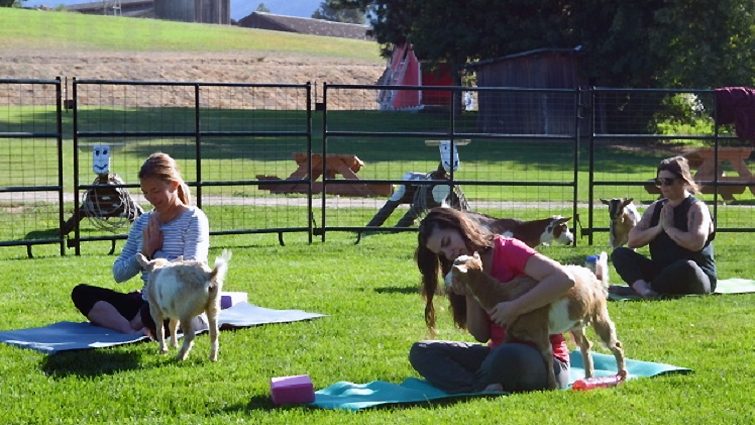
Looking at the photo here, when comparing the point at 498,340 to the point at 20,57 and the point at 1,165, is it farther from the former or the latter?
the point at 20,57

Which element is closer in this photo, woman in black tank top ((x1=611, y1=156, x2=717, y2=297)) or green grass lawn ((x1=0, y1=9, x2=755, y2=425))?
green grass lawn ((x1=0, y1=9, x2=755, y2=425))

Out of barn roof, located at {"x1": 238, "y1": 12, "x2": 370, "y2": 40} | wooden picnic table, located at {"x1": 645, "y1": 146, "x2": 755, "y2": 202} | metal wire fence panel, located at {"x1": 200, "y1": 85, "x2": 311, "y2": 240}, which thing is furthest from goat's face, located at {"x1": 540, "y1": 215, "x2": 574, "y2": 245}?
barn roof, located at {"x1": 238, "y1": 12, "x2": 370, "y2": 40}

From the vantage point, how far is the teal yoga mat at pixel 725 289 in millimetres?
10305

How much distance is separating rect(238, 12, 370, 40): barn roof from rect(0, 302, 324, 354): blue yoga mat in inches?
3645

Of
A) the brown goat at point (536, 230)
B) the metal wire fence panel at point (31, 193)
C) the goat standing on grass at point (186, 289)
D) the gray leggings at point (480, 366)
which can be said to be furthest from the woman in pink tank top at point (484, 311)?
the metal wire fence panel at point (31, 193)

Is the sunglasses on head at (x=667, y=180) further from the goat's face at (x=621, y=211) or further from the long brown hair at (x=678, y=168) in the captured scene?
the goat's face at (x=621, y=211)

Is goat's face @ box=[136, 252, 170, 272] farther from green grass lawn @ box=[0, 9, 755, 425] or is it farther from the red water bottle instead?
the red water bottle

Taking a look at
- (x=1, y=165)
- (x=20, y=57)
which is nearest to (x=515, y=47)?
(x=1, y=165)

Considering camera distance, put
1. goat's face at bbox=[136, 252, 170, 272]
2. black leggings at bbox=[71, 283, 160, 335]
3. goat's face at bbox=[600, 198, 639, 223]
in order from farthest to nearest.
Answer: goat's face at bbox=[600, 198, 639, 223] → black leggings at bbox=[71, 283, 160, 335] → goat's face at bbox=[136, 252, 170, 272]

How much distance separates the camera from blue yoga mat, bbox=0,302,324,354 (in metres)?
8.06

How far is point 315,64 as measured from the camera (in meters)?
61.4

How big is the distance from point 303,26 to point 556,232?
93.2 m

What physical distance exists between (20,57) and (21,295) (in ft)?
148

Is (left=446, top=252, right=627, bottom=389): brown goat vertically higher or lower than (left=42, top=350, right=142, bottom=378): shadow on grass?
higher
